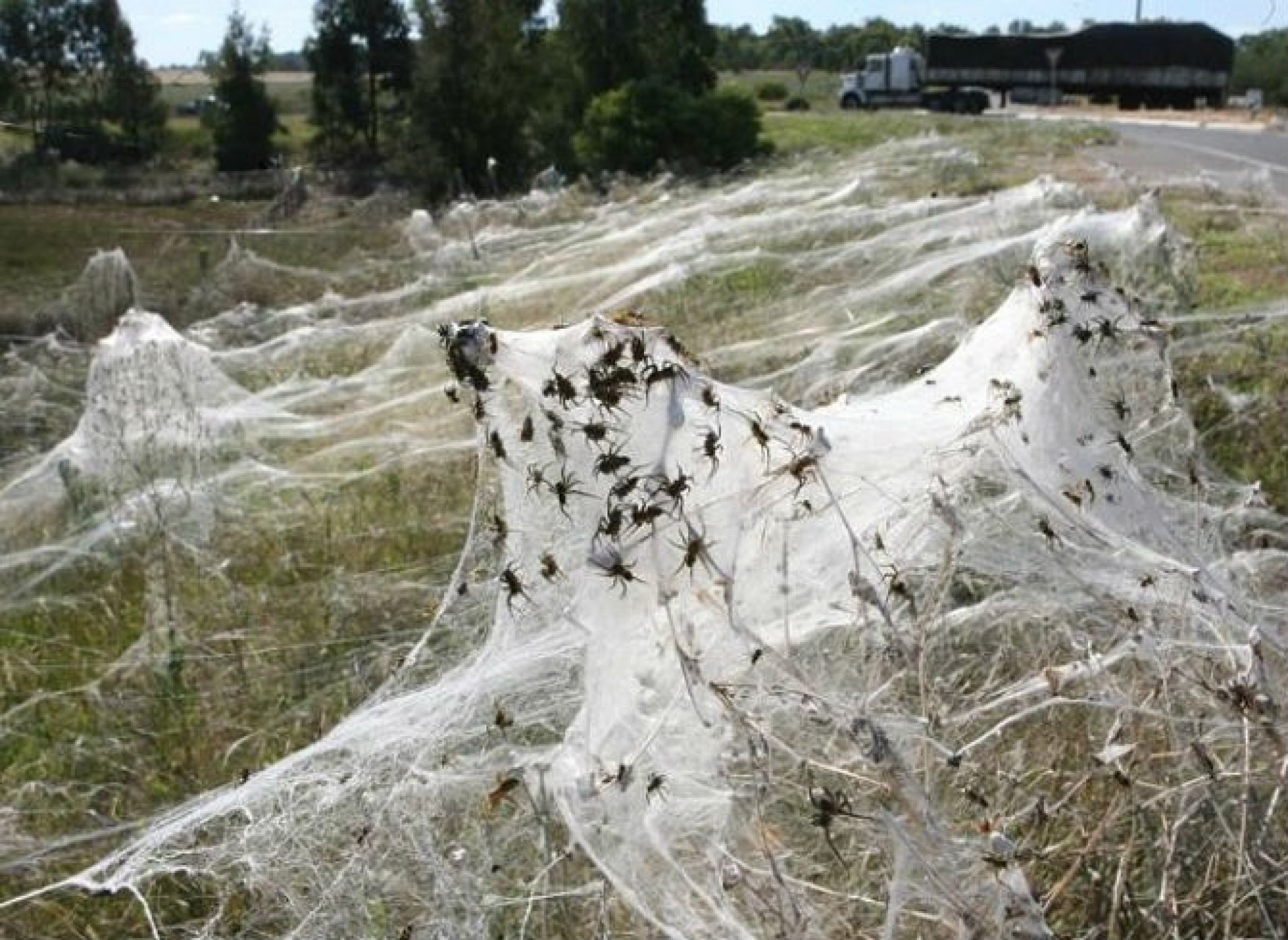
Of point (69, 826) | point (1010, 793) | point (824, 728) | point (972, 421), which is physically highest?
point (972, 421)

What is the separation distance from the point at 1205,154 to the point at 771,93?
4123 centimetres

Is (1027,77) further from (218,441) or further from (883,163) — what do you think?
(218,441)

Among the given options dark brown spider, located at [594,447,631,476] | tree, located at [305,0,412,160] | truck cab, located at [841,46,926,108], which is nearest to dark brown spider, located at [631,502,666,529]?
dark brown spider, located at [594,447,631,476]

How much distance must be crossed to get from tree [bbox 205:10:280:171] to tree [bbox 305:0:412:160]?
4.61ft

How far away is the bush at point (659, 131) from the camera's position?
21.6m

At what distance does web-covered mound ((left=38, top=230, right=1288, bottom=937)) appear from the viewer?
204cm

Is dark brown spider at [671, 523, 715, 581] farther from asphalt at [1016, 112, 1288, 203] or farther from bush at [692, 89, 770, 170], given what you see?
bush at [692, 89, 770, 170]

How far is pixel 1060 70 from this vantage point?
49.8 m

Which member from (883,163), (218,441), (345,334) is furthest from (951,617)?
(883,163)

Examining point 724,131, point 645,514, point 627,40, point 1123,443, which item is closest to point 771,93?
point 627,40

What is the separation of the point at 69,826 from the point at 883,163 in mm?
14044

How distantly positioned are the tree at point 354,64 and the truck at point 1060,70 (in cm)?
1853

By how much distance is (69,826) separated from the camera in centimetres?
308

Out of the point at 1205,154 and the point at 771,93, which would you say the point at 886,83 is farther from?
the point at 1205,154
